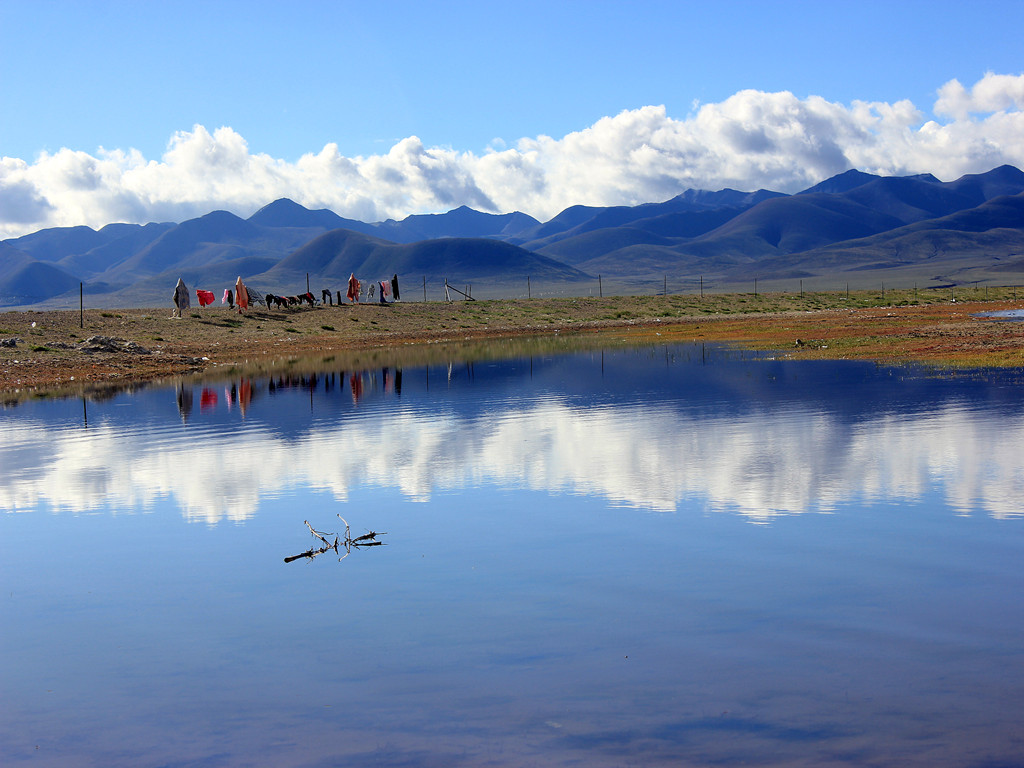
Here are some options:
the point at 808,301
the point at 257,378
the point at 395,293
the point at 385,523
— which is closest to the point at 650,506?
the point at 385,523

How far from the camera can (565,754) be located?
26.4 feet

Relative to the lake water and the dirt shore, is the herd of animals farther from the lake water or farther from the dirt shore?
the lake water

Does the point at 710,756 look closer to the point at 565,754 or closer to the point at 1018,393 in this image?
the point at 565,754

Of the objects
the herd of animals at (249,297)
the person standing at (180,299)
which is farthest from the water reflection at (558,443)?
the herd of animals at (249,297)

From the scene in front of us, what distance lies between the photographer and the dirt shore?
5159 cm

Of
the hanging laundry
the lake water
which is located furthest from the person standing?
the lake water

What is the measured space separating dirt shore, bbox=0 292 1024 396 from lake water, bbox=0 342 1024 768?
25604 millimetres

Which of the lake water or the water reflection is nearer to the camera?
the lake water

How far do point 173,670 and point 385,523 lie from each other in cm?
637

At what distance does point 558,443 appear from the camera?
2453 cm

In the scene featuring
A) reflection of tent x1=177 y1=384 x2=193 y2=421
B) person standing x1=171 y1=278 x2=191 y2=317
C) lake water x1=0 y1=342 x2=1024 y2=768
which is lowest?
lake water x1=0 y1=342 x2=1024 y2=768

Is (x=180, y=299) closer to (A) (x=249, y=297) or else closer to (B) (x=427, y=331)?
(A) (x=249, y=297)

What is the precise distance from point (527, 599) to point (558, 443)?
12656mm

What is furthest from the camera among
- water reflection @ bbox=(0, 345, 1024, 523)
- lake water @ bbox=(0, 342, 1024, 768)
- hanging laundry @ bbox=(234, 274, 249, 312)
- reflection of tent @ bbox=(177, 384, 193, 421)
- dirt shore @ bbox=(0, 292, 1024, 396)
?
hanging laundry @ bbox=(234, 274, 249, 312)
